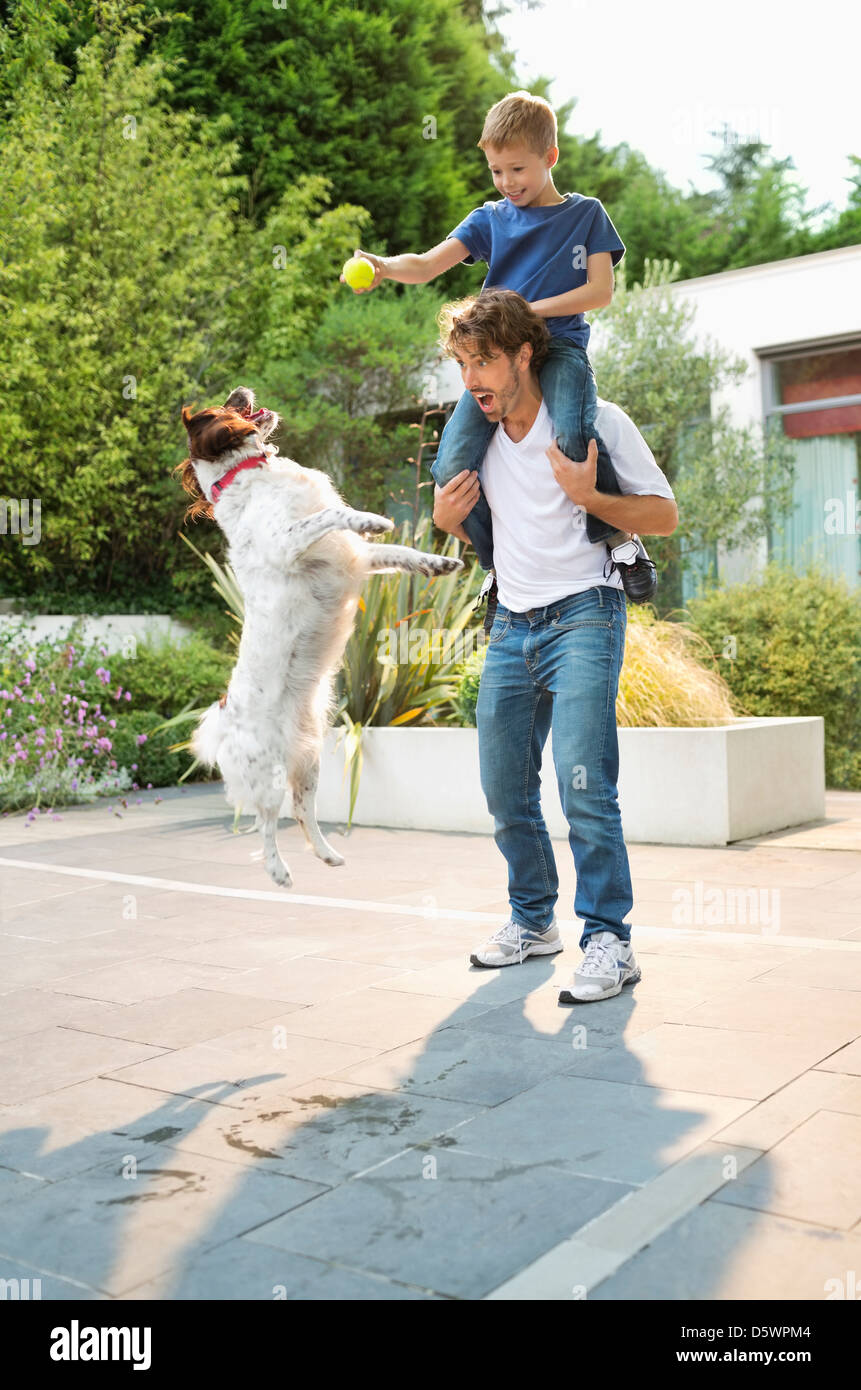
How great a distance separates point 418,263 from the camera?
393 cm

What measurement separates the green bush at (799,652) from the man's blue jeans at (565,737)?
19.6 ft

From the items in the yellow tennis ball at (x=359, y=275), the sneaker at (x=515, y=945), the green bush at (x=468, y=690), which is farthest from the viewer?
the green bush at (x=468, y=690)

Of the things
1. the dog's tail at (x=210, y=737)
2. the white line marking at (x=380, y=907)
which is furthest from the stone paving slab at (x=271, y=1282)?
the white line marking at (x=380, y=907)

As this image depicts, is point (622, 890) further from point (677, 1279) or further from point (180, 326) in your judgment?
point (180, 326)

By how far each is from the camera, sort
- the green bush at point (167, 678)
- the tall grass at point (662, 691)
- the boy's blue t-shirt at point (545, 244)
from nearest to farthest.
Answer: the boy's blue t-shirt at point (545, 244)
the tall grass at point (662, 691)
the green bush at point (167, 678)

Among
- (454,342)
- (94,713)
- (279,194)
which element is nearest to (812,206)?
(279,194)

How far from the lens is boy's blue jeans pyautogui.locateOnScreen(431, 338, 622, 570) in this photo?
12.9ft

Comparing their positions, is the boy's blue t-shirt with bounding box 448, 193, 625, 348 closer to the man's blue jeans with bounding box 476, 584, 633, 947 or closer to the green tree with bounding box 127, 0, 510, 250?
the man's blue jeans with bounding box 476, 584, 633, 947

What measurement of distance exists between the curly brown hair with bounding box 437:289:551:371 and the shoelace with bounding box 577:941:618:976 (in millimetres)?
1862

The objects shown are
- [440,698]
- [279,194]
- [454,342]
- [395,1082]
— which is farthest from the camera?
[279,194]

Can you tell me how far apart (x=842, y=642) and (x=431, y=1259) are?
8817 millimetres

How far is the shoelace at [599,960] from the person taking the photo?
4121 mm

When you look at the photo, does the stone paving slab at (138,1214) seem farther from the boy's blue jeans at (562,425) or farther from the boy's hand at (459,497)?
the boy's blue jeans at (562,425)

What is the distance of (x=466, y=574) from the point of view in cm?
1072
